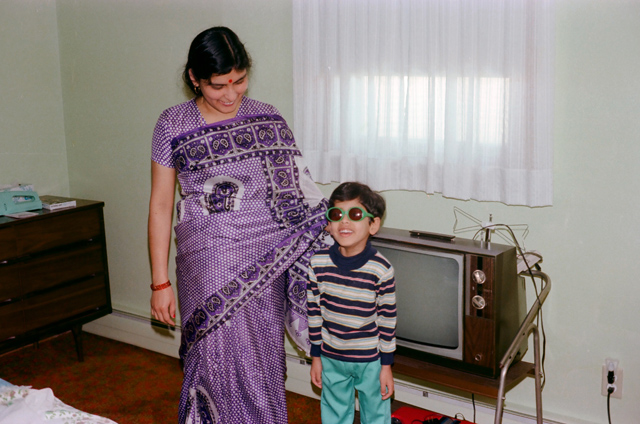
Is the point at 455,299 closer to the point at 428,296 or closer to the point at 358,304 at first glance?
the point at 428,296

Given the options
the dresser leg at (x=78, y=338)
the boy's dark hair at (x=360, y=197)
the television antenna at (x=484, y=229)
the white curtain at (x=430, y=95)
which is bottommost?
the dresser leg at (x=78, y=338)

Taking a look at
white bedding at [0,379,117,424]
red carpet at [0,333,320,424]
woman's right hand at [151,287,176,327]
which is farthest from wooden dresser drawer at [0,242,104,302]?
white bedding at [0,379,117,424]

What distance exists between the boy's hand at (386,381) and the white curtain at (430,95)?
745 mm

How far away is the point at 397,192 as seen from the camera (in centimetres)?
247

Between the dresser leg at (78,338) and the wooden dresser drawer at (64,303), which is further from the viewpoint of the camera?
the dresser leg at (78,338)

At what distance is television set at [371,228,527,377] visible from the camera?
1.84 meters

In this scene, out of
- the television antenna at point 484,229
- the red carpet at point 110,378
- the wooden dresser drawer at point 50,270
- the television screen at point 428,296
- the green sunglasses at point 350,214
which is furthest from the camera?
the wooden dresser drawer at point 50,270

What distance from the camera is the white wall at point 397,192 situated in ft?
6.63

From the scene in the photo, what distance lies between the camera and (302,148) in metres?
2.62

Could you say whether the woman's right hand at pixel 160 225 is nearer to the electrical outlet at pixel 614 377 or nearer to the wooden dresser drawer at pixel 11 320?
the wooden dresser drawer at pixel 11 320

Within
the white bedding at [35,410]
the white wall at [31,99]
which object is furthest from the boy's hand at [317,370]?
the white wall at [31,99]

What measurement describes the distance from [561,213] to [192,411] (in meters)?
1.40

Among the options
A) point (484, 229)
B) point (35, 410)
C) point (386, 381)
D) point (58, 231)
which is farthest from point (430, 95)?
point (58, 231)

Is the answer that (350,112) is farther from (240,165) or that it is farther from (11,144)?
(11,144)
